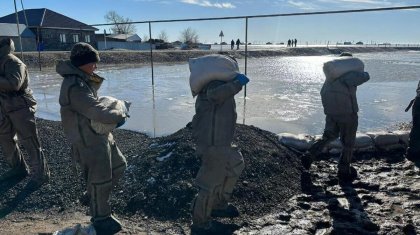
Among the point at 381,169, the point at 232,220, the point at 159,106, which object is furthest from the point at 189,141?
the point at 159,106

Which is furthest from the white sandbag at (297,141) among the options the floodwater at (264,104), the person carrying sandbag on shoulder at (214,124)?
the person carrying sandbag on shoulder at (214,124)

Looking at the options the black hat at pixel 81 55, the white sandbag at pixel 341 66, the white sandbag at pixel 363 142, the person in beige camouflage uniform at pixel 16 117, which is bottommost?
the white sandbag at pixel 363 142

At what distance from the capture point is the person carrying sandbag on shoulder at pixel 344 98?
4.46m

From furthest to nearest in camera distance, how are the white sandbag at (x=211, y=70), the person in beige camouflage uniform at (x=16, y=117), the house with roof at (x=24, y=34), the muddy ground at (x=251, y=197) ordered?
the house with roof at (x=24, y=34) → the person in beige camouflage uniform at (x=16, y=117) → the muddy ground at (x=251, y=197) → the white sandbag at (x=211, y=70)

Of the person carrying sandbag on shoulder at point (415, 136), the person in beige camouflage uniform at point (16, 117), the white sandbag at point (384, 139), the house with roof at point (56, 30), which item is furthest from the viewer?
the house with roof at point (56, 30)

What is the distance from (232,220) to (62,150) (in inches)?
126

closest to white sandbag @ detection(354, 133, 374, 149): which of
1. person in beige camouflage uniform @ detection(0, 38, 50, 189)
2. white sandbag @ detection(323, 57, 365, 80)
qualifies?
white sandbag @ detection(323, 57, 365, 80)

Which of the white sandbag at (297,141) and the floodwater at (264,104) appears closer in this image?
the white sandbag at (297,141)

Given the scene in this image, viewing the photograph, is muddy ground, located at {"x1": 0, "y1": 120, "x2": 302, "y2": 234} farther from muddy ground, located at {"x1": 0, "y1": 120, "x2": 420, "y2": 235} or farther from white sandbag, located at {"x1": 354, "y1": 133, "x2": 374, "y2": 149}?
white sandbag, located at {"x1": 354, "y1": 133, "x2": 374, "y2": 149}

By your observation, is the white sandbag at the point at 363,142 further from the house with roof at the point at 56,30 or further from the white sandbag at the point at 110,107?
the house with roof at the point at 56,30

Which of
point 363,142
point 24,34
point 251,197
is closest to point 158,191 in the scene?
point 251,197

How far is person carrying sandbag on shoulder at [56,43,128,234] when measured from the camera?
2893mm

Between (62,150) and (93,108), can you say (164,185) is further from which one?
(62,150)

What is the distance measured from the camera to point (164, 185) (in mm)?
4148
